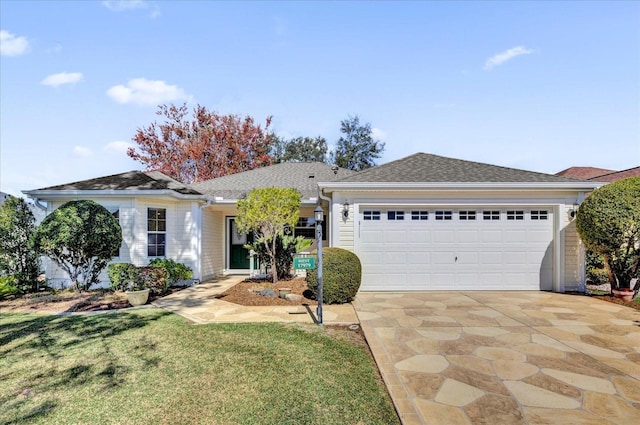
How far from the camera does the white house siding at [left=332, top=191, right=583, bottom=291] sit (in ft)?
26.9

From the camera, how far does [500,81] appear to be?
10234mm

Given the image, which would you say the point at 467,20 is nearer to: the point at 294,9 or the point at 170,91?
the point at 294,9

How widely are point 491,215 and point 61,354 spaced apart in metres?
9.28

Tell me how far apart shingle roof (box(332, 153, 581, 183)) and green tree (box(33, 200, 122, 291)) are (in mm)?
6086

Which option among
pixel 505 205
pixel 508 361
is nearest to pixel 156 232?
pixel 508 361

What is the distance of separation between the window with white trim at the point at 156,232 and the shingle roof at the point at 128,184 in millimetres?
739

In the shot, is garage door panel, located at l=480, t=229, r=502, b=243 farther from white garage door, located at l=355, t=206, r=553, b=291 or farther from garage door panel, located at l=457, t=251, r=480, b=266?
garage door panel, located at l=457, t=251, r=480, b=266

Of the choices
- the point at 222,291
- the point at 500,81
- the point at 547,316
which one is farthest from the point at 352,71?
the point at 547,316

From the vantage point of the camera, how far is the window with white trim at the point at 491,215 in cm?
843

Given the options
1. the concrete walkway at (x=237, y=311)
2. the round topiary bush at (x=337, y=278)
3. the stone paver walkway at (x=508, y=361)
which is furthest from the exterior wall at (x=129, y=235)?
the stone paver walkway at (x=508, y=361)

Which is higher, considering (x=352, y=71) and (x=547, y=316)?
(x=352, y=71)

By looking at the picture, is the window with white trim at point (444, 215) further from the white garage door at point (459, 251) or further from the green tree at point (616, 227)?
the green tree at point (616, 227)

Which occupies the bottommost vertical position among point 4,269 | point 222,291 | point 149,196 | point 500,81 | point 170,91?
point 222,291

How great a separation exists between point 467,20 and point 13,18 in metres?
11.7
